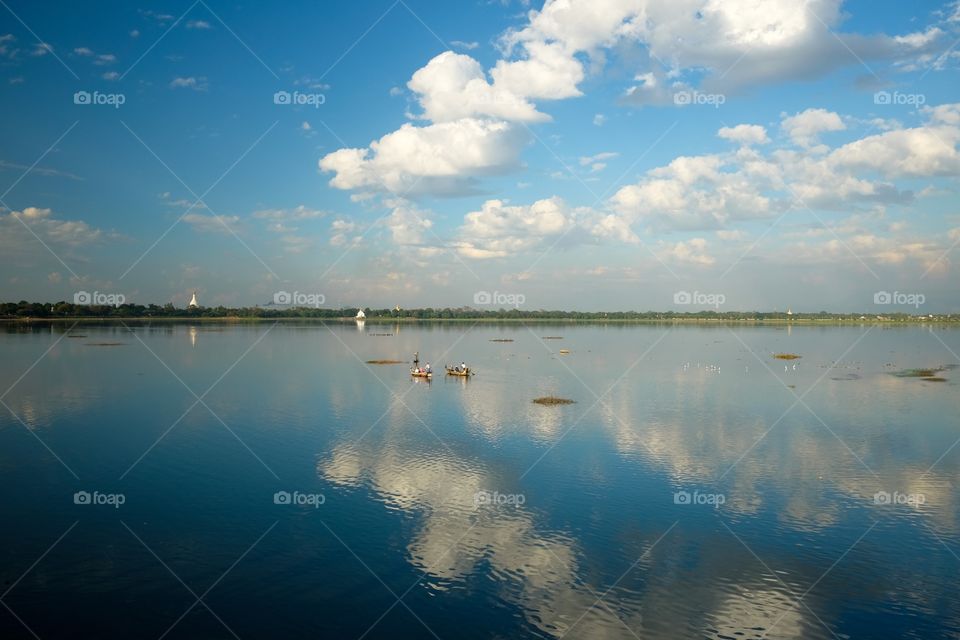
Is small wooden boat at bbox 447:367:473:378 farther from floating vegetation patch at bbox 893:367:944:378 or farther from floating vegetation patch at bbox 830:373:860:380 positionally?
floating vegetation patch at bbox 893:367:944:378

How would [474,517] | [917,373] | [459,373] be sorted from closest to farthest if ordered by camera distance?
[474,517] < [459,373] < [917,373]

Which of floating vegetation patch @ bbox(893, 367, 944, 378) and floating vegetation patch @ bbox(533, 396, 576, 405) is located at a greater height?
floating vegetation patch @ bbox(893, 367, 944, 378)

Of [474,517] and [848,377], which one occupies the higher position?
[848,377]

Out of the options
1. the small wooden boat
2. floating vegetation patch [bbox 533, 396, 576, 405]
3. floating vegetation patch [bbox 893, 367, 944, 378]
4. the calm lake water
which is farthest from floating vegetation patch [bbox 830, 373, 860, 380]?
the small wooden boat

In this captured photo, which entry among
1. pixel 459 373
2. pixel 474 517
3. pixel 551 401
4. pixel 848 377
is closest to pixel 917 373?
pixel 848 377

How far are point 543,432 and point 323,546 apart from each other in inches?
795

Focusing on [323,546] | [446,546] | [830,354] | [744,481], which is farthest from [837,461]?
[830,354]

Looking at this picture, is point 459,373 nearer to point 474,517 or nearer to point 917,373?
point 474,517

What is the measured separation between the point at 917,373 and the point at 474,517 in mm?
71270

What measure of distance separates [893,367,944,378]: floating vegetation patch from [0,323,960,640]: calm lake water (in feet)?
86.3

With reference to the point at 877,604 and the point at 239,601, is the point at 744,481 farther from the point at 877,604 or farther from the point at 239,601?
the point at 239,601

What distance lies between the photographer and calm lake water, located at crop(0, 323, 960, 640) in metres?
16.4

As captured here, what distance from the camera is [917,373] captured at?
7119 centimetres

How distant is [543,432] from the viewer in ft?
126
